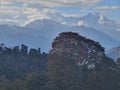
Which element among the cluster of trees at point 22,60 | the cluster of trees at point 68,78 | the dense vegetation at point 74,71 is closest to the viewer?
the cluster of trees at point 68,78

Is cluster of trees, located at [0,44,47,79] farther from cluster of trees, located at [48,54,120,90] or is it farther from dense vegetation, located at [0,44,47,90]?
cluster of trees, located at [48,54,120,90]

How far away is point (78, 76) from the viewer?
158 ft

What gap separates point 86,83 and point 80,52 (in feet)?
12.6

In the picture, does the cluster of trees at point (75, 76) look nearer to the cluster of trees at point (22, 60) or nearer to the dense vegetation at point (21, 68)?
the dense vegetation at point (21, 68)

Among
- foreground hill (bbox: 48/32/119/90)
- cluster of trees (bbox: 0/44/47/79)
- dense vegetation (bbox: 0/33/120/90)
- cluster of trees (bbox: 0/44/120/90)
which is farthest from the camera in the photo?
cluster of trees (bbox: 0/44/47/79)

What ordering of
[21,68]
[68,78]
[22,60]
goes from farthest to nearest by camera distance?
[22,60]
[21,68]
[68,78]

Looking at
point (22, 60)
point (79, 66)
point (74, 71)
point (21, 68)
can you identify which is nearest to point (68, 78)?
point (74, 71)

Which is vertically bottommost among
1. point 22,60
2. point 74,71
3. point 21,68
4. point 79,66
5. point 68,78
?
point 21,68

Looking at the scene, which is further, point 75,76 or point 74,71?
point 74,71

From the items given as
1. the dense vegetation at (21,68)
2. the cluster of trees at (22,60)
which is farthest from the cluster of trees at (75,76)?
the cluster of trees at (22,60)

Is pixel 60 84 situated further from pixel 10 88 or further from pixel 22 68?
pixel 22 68

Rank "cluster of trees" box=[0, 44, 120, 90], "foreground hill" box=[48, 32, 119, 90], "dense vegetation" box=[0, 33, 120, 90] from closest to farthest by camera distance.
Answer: "cluster of trees" box=[0, 44, 120, 90]
"dense vegetation" box=[0, 33, 120, 90]
"foreground hill" box=[48, 32, 119, 90]

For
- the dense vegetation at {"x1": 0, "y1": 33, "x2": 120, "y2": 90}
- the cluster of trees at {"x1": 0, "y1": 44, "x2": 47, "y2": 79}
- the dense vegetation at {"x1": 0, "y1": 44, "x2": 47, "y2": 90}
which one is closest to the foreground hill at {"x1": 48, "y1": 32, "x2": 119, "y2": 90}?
the dense vegetation at {"x1": 0, "y1": 33, "x2": 120, "y2": 90}

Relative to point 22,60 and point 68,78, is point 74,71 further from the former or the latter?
point 22,60
